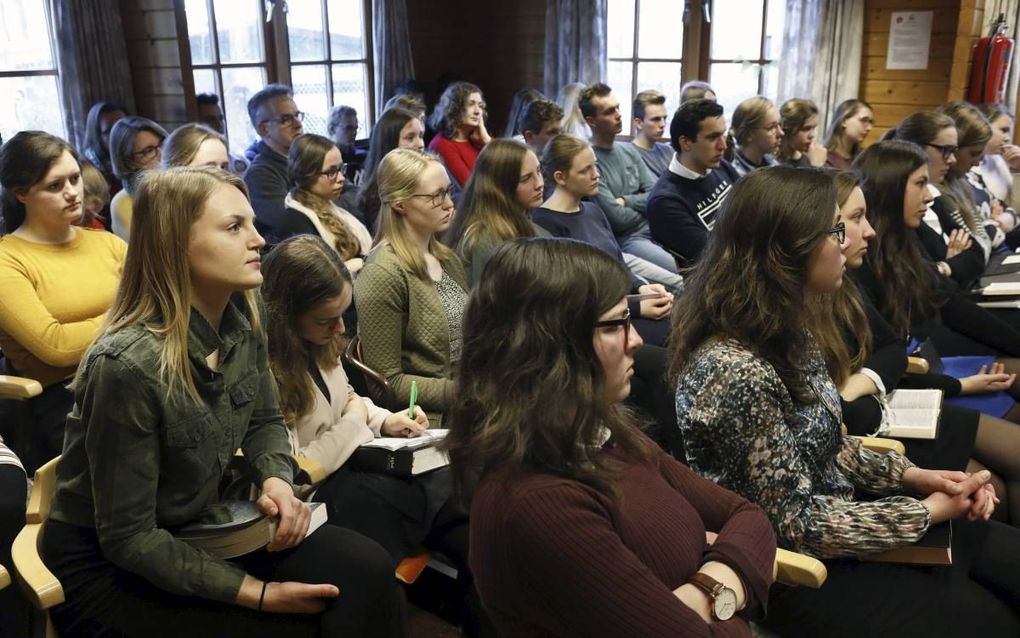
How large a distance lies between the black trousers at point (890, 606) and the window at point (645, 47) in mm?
5762

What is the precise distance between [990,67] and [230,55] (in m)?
4.83

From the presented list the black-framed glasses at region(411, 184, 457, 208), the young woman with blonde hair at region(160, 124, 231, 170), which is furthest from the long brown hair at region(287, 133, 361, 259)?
the black-framed glasses at region(411, 184, 457, 208)

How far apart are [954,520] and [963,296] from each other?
5.40 ft

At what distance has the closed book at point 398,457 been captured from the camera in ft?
6.47

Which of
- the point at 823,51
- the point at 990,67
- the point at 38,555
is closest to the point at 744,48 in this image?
the point at 823,51

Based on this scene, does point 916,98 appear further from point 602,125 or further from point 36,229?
point 36,229

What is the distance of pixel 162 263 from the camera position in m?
1.57

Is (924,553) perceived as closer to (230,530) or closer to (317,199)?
(230,530)

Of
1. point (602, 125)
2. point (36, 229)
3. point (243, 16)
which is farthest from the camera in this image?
point (243, 16)

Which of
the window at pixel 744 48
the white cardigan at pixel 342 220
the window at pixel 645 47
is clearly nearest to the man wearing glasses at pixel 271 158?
the white cardigan at pixel 342 220

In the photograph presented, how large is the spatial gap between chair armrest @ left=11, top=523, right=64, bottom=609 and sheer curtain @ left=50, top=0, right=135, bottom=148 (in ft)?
13.1

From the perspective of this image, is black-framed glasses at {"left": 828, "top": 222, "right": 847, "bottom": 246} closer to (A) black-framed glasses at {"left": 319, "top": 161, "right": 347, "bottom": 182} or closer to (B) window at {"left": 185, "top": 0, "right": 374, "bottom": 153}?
(A) black-framed glasses at {"left": 319, "top": 161, "right": 347, "bottom": 182}

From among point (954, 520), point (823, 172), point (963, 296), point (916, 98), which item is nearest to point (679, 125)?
point (963, 296)

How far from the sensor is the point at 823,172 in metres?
1.81
